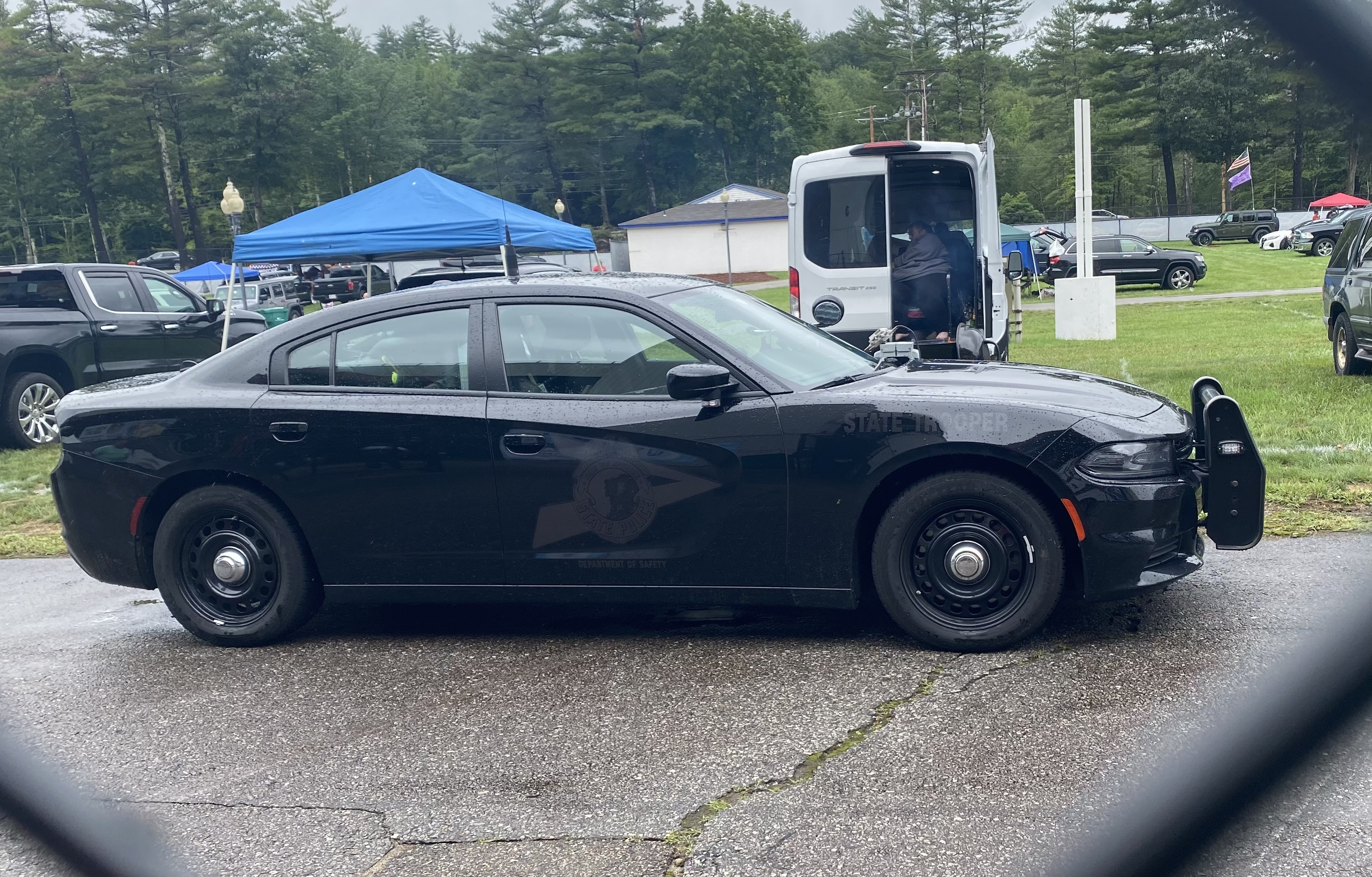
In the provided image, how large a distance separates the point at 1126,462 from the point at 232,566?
3542mm

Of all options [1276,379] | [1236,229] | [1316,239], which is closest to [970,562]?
[1276,379]

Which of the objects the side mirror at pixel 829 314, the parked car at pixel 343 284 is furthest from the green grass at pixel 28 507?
the parked car at pixel 343 284

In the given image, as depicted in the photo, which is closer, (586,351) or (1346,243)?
(586,351)

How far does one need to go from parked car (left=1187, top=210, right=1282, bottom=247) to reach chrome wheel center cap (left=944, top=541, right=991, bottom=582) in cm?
4178

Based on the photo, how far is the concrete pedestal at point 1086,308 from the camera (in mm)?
16312

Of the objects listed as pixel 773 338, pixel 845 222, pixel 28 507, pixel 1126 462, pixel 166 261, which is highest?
pixel 166 261

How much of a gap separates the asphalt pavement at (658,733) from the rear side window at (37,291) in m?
6.97

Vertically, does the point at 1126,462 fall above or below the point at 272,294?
below

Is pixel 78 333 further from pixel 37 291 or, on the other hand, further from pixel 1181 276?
pixel 1181 276

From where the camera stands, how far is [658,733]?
381 cm

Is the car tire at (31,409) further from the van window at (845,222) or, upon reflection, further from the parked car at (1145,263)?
the parked car at (1145,263)

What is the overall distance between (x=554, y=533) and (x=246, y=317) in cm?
995

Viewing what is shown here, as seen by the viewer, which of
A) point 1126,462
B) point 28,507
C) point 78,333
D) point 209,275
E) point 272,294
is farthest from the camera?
point 209,275

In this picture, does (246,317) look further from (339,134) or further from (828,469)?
(339,134)
